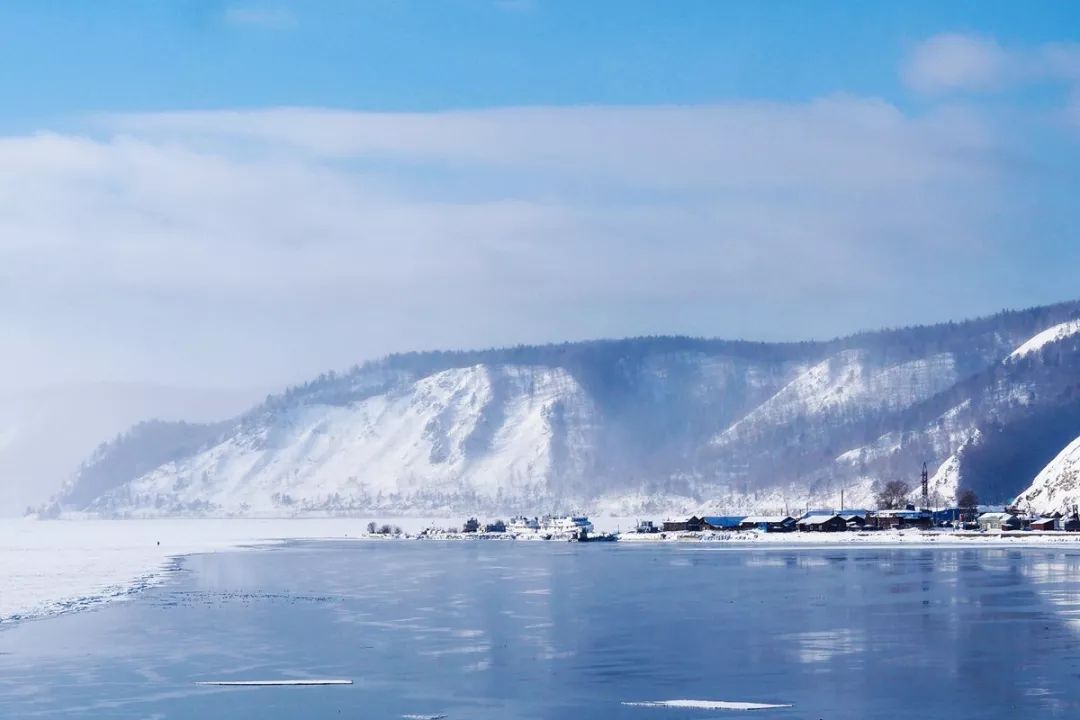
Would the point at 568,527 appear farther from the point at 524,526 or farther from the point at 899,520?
the point at 899,520

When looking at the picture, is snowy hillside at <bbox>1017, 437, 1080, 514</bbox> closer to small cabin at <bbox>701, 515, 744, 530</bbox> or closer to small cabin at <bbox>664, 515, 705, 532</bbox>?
small cabin at <bbox>701, 515, 744, 530</bbox>

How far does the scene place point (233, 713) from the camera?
102 ft

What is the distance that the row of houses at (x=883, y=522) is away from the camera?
146013 mm

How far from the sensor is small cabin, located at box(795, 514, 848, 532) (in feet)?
A: 512

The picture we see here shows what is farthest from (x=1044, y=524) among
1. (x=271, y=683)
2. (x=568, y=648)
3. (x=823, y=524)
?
(x=271, y=683)

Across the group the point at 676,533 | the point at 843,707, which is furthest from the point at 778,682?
the point at 676,533

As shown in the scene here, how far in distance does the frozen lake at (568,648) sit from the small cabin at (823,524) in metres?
83.3

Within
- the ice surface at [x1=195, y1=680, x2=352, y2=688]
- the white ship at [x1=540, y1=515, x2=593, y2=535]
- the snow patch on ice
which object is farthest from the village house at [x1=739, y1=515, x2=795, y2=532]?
the snow patch on ice

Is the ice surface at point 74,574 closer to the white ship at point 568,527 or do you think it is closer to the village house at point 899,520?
the white ship at point 568,527

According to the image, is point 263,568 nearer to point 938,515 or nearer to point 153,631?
point 153,631

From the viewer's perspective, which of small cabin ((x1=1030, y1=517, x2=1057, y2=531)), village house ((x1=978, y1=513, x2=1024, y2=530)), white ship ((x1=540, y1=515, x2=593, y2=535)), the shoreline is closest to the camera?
the shoreline

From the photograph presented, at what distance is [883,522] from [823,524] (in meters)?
6.59

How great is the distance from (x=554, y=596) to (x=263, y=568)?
28.7 meters

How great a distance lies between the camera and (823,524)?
158 metres
